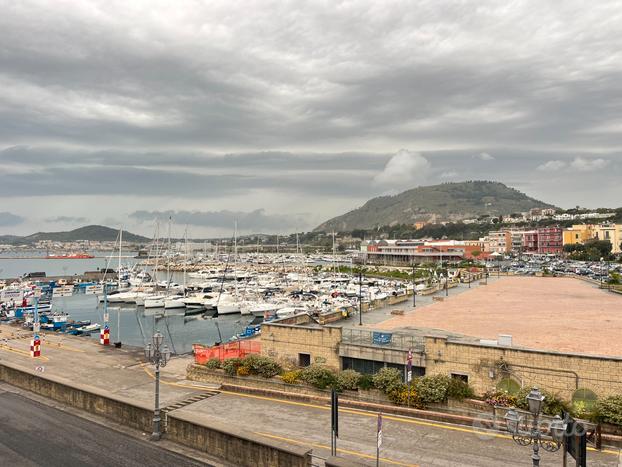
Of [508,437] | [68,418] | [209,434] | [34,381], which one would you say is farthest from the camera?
[34,381]

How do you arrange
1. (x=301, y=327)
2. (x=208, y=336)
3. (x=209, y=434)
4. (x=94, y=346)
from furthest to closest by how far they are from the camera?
(x=208, y=336) < (x=94, y=346) < (x=301, y=327) < (x=209, y=434)

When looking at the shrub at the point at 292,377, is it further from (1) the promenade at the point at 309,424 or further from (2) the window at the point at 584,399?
(2) the window at the point at 584,399

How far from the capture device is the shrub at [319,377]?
22.1 meters

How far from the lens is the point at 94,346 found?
36938 mm

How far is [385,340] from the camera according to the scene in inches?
939

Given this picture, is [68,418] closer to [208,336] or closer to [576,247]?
[208,336]

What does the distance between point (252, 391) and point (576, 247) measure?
16440 centimetres

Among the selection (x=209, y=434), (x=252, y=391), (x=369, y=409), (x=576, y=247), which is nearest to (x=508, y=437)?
(x=369, y=409)

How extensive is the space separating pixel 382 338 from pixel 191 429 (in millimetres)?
11083

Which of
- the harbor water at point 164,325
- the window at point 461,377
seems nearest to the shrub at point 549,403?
the window at point 461,377

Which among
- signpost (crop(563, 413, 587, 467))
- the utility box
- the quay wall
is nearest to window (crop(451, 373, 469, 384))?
the utility box

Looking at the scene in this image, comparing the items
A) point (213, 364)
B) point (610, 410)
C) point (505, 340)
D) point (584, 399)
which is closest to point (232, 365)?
point (213, 364)

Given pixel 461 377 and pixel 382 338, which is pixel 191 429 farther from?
pixel 461 377

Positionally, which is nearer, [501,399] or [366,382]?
[501,399]
